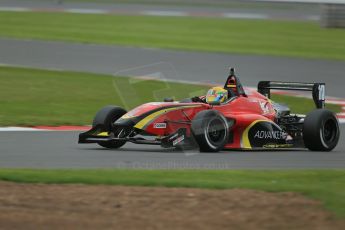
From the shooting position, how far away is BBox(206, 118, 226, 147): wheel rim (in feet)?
36.4

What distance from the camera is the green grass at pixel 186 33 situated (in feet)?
89.6

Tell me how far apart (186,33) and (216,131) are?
19622 mm

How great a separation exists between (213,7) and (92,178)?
31590 millimetres

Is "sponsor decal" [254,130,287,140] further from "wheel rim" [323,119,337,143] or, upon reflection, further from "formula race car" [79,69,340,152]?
"wheel rim" [323,119,337,143]

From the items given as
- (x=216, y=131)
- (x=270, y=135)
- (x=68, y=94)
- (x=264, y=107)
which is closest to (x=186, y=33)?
(x=68, y=94)

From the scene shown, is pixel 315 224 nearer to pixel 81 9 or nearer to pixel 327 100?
pixel 327 100

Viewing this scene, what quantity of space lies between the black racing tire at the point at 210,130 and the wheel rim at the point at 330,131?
1542mm

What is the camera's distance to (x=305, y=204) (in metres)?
7.66

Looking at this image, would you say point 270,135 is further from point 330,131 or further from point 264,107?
point 330,131

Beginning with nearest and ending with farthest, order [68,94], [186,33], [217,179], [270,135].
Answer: [217,179]
[270,135]
[68,94]
[186,33]

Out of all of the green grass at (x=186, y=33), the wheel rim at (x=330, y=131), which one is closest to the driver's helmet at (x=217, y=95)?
the wheel rim at (x=330, y=131)

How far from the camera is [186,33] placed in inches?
1206

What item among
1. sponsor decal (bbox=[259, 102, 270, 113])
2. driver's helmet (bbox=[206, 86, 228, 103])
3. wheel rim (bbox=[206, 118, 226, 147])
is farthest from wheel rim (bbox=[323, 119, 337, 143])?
wheel rim (bbox=[206, 118, 226, 147])

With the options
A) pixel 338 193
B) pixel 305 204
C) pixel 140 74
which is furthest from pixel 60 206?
pixel 140 74
